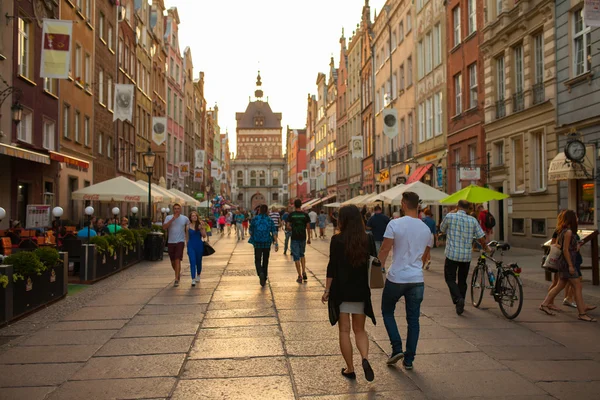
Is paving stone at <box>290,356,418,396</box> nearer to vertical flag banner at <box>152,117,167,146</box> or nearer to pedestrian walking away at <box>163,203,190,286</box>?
pedestrian walking away at <box>163,203,190,286</box>

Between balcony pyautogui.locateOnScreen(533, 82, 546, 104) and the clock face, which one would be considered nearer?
the clock face

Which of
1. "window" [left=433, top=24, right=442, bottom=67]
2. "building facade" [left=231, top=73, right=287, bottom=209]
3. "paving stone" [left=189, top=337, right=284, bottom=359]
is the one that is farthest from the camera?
"building facade" [left=231, top=73, right=287, bottom=209]

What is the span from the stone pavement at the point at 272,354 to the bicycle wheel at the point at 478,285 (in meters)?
0.18

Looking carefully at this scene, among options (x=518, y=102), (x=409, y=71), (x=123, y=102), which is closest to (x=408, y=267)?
(x=518, y=102)

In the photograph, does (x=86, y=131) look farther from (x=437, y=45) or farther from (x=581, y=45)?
(x=581, y=45)

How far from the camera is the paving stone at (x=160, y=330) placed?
8141mm

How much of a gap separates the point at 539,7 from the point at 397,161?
70.0ft

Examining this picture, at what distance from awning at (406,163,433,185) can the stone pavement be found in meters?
22.9

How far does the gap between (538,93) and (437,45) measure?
12019mm

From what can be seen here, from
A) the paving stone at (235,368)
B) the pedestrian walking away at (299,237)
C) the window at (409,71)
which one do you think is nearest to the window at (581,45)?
the pedestrian walking away at (299,237)

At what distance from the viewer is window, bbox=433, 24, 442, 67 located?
3231 cm

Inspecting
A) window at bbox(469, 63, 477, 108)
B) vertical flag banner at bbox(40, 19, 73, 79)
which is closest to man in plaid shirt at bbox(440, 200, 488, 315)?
vertical flag banner at bbox(40, 19, 73, 79)

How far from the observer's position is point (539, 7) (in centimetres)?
2086

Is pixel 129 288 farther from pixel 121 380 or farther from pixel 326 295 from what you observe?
pixel 326 295
